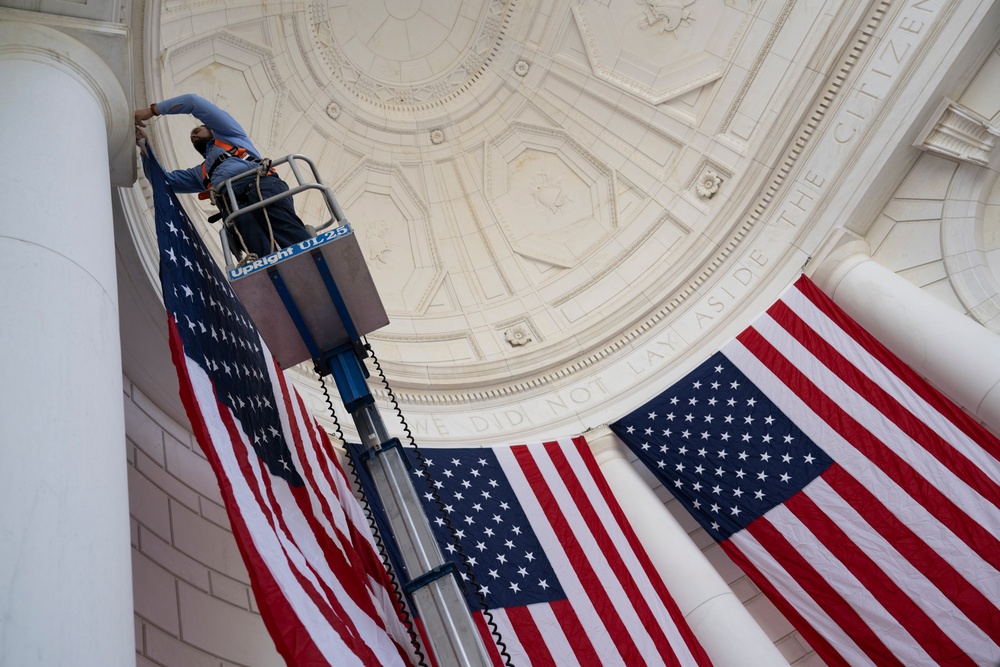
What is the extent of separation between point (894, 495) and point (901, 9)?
6069 mm

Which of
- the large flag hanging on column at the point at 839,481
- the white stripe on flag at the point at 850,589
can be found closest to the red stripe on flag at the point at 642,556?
the large flag hanging on column at the point at 839,481

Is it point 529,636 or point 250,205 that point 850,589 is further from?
point 250,205

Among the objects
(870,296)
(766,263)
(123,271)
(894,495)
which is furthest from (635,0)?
(123,271)

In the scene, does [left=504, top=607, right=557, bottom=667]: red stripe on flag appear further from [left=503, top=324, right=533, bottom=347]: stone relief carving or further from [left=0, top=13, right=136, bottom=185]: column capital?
[left=0, top=13, right=136, bottom=185]: column capital

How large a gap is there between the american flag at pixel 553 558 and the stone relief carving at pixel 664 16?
23.1 ft

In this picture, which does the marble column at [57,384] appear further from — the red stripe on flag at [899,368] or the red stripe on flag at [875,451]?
the red stripe on flag at [899,368]

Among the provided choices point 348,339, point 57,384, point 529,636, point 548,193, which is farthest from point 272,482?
point 548,193

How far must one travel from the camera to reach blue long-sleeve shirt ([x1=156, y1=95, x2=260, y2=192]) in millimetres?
6027

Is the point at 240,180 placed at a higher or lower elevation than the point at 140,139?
lower

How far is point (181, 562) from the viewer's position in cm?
676

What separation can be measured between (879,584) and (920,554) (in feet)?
1.63

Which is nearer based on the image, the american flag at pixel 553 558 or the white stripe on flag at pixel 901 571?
the white stripe on flag at pixel 901 571

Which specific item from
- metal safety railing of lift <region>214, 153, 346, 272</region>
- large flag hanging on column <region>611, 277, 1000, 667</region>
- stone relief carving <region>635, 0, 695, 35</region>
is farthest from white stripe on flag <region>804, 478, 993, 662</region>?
stone relief carving <region>635, 0, 695, 35</region>

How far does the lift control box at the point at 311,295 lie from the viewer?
519 cm
